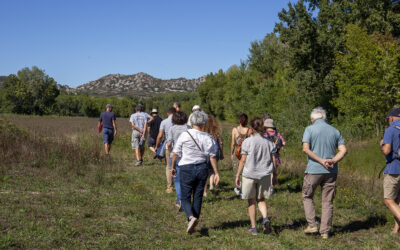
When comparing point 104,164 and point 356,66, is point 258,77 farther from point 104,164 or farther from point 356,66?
point 104,164

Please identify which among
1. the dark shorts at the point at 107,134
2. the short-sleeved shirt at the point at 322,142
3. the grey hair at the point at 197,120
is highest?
the grey hair at the point at 197,120

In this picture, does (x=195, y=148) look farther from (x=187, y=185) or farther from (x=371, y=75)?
(x=371, y=75)

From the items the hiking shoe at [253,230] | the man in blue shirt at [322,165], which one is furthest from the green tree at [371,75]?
the hiking shoe at [253,230]

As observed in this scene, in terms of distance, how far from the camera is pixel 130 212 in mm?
6832

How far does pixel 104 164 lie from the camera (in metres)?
12.2

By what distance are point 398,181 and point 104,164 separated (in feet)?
29.5

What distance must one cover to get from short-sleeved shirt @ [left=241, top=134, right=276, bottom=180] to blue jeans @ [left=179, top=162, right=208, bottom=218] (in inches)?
26.7

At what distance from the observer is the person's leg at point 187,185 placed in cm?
A: 579

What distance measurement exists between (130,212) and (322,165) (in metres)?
3.48

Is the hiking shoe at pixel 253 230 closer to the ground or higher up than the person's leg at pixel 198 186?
closer to the ground

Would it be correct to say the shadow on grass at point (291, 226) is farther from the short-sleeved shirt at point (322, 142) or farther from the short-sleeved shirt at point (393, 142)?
the short-sleeved shirt at point (393, 142)

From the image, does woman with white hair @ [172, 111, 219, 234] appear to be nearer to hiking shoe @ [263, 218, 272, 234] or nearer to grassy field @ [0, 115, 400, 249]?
grassy field @ [0, 115, 400, 249]

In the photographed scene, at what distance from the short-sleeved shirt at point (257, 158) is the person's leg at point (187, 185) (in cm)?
85

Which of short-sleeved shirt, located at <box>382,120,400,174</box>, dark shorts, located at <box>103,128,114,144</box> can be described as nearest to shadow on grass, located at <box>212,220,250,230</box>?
short-sleeved shirt, located at <box>382,120,400,174</box>
